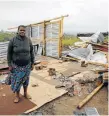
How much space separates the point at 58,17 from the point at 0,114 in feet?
21.7

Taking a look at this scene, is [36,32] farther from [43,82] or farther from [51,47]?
[43,82]

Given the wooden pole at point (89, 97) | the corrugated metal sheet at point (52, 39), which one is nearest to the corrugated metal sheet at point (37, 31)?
the corrugated metal sheet at point (52, 39)

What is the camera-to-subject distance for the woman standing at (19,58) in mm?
4105

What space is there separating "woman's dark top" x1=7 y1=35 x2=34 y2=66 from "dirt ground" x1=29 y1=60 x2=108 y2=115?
3.95 feet

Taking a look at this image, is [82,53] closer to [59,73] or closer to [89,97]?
[59,73]

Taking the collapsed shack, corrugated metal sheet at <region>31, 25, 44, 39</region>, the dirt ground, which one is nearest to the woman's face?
the collapsed shack

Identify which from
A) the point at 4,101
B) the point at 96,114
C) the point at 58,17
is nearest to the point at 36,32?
the point at 58,17

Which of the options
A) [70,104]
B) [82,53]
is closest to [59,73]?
[70,104]

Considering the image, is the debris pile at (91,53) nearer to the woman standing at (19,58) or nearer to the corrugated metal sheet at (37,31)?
the corrugated metal sheet at (37,31)

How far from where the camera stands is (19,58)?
4.16 m

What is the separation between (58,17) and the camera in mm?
9406

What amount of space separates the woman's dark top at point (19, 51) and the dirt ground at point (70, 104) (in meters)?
1.20

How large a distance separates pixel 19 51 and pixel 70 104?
1.79 metres

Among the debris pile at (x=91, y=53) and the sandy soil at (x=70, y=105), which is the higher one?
the debris pile at (x=91, y=53)
